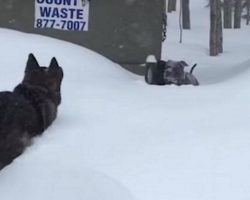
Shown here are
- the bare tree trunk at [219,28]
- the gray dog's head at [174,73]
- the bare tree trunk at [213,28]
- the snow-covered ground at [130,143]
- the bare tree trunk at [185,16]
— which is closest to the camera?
the snow-covered ground at [130,143]

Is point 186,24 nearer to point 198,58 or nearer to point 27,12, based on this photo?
point 198,58

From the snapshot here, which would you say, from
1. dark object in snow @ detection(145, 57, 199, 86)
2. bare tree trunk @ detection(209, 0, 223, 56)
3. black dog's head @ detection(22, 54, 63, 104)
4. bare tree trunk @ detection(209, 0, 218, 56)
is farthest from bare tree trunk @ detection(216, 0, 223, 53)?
black dog's head @ detection(22, 54, 63, 104)

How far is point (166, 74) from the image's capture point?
34.7ft

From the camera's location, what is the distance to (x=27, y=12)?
1150cm

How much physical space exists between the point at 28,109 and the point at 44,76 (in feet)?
2.57

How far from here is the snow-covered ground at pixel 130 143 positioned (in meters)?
4.15

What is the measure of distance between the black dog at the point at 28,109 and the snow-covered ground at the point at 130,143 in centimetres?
11

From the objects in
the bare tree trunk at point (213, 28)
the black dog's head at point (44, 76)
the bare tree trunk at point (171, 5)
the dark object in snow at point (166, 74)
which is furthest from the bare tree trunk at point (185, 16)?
the black dog's head at point (44, 76)

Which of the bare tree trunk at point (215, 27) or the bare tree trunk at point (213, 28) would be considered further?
the bare tree trunk at point (213, 28)

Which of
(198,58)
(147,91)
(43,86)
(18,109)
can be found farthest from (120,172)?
(198,58)

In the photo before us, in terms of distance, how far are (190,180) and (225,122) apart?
72.1 inches

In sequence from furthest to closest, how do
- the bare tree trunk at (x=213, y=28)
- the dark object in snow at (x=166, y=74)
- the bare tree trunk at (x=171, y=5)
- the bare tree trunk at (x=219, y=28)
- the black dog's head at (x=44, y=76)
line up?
the bare tree trunk at (x=171, y=5)
the bare tree trunk at (x=213, y=28)
the bare tree trunk at (x=219, y=28)
the dark object in snow at (x=166, y=74)
the black dog's head at (x=44, y=76)

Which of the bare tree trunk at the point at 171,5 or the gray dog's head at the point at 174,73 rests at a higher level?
the bare tree trunk at the point at 171,5

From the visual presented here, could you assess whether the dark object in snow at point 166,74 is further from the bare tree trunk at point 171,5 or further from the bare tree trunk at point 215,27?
the bare tree trunk at point 171,5
